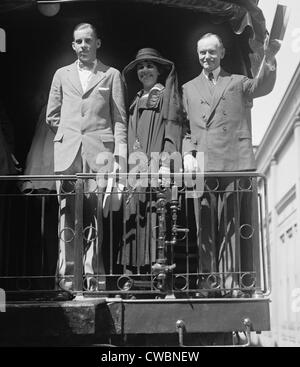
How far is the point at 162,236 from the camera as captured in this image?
498 centimetres

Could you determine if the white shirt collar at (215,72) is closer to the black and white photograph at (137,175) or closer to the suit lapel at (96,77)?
the black and white photograph at (137,175)

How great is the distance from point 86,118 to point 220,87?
3.83 feet

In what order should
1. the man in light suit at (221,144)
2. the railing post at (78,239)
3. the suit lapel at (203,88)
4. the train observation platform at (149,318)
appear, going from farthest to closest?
the suit lapel at (203,88), the man in light suit at (221,144), the railing post at (78,239), the train observation platform at (149,318)

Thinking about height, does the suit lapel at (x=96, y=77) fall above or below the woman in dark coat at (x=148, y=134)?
above

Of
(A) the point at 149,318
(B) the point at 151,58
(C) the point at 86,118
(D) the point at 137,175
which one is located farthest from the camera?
(B) the point at 151,58

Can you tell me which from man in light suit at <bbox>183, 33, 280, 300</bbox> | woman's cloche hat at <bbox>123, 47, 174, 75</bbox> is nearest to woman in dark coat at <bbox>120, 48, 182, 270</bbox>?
woman's cloche hat at <bbox>123, 47, 174, 75</bbox>

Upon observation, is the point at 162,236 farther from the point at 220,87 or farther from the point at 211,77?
the point at 211,77

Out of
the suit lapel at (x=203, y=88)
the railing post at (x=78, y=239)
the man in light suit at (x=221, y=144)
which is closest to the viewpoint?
the railing post at (x=78, y=239)

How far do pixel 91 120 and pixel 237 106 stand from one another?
124 cm

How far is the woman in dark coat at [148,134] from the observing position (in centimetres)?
535

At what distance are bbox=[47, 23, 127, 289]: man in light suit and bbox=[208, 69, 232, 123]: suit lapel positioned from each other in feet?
2.51

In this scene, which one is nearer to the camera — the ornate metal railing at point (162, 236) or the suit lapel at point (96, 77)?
the ornate metal railing at point (162, 236)

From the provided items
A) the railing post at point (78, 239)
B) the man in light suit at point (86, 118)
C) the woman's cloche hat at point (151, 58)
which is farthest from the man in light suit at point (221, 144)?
the railing post at point (78, 239)

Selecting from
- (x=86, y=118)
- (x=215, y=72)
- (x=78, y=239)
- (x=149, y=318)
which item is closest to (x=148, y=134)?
(x=86, y=118)
